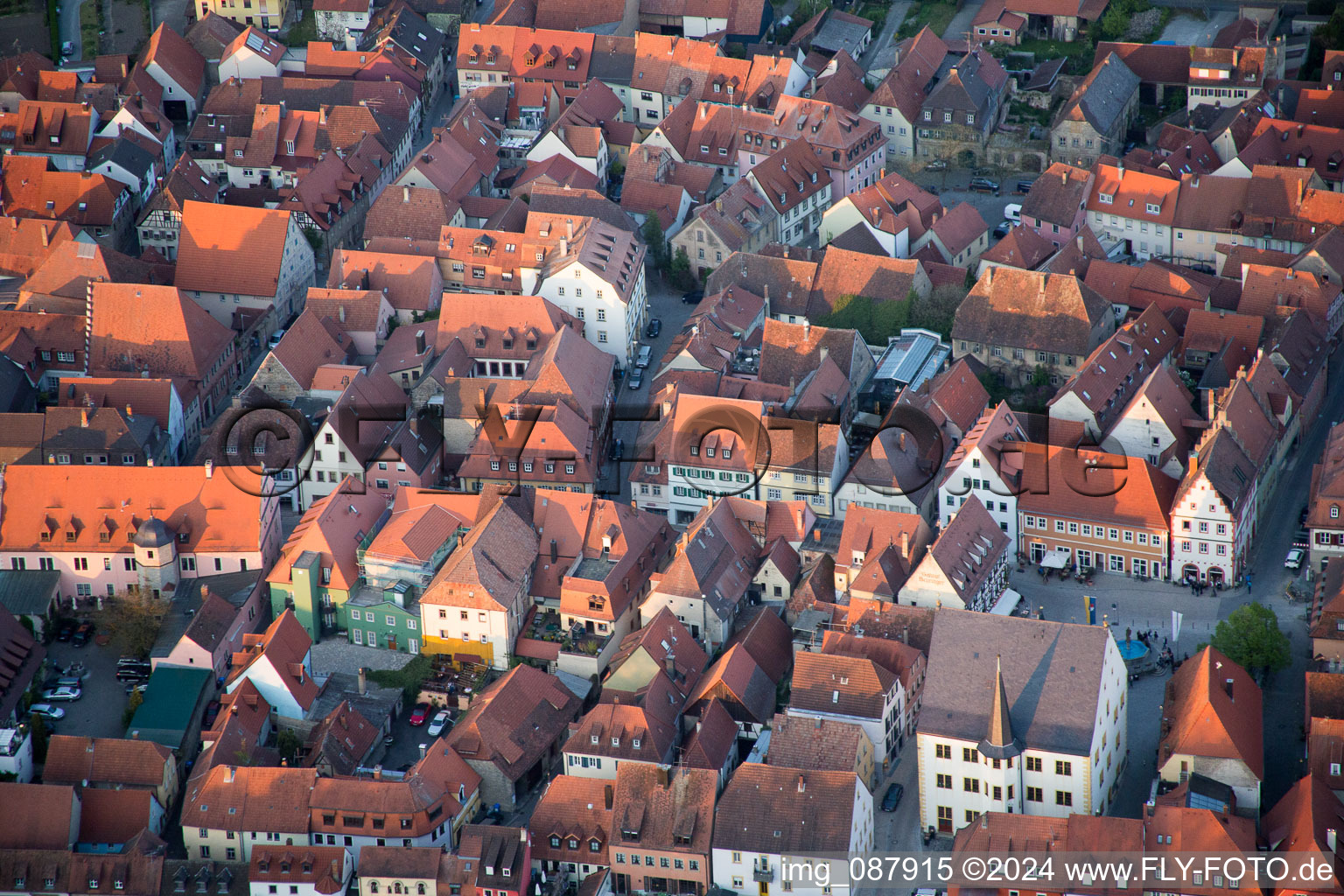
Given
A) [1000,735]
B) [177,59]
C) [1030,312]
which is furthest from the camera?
[177,59]

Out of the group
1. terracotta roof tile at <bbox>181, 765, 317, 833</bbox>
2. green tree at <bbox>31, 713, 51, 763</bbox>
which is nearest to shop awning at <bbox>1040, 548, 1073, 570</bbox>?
terracotta roof tile at <bbox>181, 765, 317, 833</bbox>

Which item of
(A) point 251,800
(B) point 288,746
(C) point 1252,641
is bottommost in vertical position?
(A) point 251,800

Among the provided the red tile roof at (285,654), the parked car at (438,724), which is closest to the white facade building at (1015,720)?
the parked car at (438,724)

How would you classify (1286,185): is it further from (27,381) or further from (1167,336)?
(27,381)

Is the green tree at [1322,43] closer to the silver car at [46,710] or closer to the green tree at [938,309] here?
the green tree at [938,309]

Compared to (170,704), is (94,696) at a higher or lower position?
lower

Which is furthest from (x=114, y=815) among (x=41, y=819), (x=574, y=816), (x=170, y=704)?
(x=574, y=816)

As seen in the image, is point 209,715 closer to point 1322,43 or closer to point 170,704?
point 170,704

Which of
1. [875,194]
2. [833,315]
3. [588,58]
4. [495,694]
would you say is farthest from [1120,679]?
[588,58]
